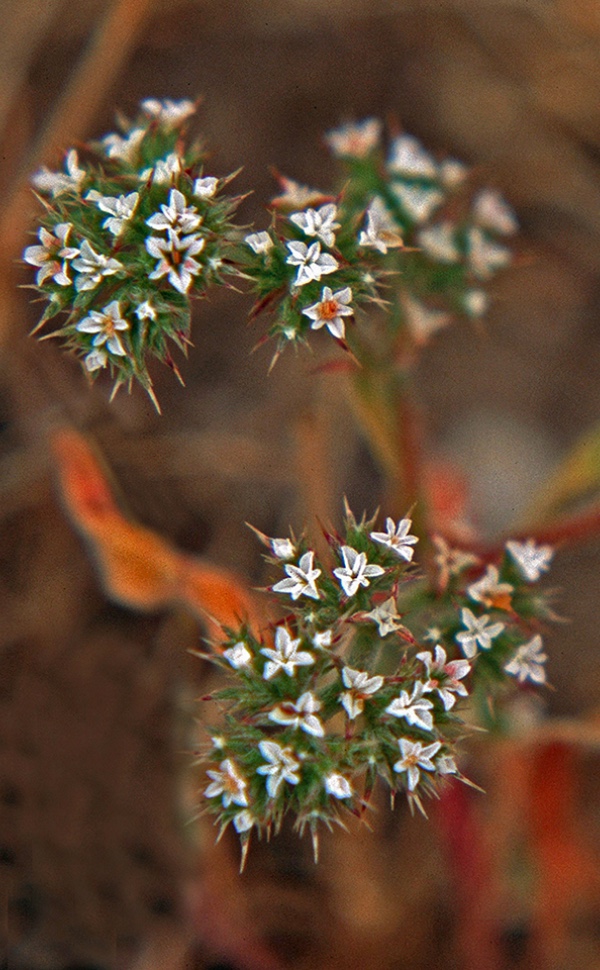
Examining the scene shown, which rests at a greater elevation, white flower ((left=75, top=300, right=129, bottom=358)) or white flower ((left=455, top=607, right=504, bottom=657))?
white flower ((left=75, top=300, right=129, bottom=358))

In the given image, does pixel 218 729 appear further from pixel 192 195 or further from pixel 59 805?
pixel 59 805

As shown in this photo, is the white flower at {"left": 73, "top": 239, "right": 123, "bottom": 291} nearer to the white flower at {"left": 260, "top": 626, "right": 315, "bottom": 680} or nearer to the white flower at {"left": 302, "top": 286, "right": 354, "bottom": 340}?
the white flower at {"left": 302, "top": 286, "right": 354, "bottom": 340}

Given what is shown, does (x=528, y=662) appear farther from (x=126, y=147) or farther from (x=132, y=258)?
(x=126, y=147)

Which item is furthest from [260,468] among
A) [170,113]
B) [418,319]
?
[170,113]

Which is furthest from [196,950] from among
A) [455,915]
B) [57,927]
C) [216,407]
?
[216,407]

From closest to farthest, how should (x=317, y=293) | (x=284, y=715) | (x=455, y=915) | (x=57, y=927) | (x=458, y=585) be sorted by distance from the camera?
(x=284, y=715), (x=317, y=293), (x=458, y=585), (x=57, y=927), (x=455, y=915)

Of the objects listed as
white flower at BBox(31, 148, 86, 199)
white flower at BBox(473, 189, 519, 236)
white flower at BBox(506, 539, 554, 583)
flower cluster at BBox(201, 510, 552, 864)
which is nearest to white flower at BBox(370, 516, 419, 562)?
flower cluster at BBox(201, 510, 552, 864)
